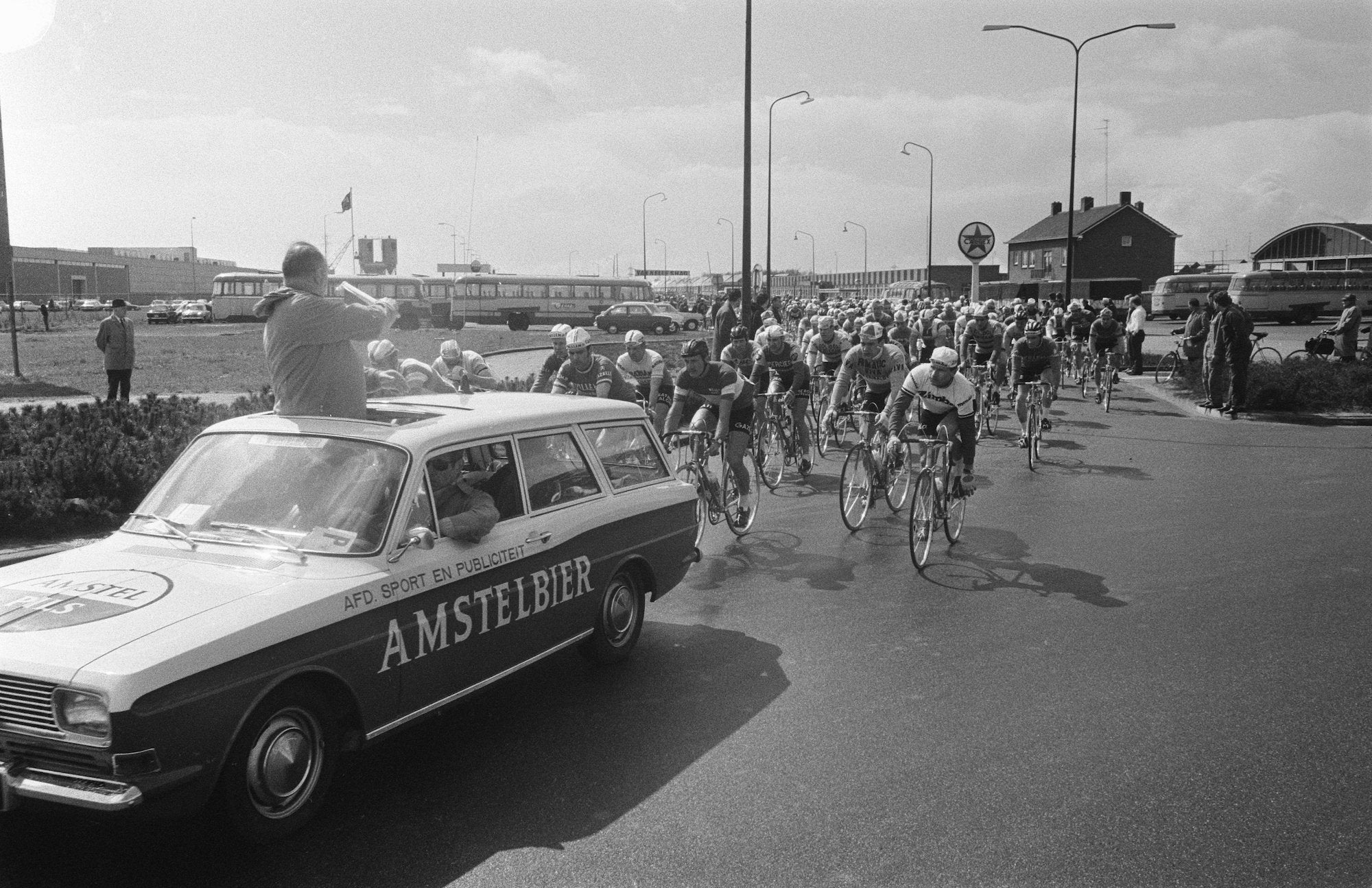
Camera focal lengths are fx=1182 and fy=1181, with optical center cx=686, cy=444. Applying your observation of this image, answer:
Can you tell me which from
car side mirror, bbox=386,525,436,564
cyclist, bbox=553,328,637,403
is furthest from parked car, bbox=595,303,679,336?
car side mirror, bbox=386,525,436,564

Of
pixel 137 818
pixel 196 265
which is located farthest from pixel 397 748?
pixel 196 265

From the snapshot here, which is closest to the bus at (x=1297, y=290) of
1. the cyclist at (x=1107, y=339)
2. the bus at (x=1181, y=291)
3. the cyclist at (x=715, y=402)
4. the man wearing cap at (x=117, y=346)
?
the bus at (x=1181, y=291)

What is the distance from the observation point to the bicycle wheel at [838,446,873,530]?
35.3 feet

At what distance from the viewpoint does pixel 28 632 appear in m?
4.14

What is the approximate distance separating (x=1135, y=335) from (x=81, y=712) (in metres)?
28.5

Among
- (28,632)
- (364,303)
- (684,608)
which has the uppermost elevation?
(364,303)

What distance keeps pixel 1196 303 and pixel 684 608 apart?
22371mm

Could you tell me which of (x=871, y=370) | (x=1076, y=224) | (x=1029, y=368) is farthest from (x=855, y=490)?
(x=1076, y=224)

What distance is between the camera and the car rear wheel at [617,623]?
6492 millimetres

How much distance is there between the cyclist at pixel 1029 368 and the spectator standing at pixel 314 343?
10.6 meters

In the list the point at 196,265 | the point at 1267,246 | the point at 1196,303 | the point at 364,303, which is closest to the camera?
the point at 364,303

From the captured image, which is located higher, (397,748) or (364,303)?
(364,303)

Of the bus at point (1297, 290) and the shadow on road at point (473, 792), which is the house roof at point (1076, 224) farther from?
the shadow on road at point (473, 792)

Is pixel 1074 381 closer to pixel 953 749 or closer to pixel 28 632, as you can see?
pixel 953 749
